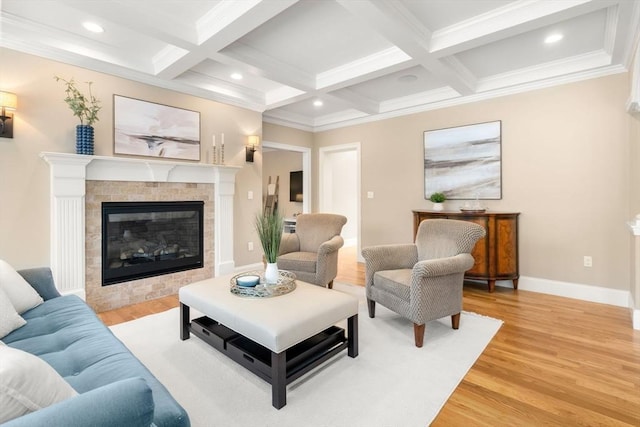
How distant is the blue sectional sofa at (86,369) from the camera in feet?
2.44

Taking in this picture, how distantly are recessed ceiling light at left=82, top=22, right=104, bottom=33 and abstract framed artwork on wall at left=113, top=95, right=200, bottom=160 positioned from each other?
63cm

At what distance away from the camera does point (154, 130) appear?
3.56 meters

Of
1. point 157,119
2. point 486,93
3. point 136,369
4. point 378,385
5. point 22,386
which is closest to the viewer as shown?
point 22,386

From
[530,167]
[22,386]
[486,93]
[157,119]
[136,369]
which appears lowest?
[136,369]

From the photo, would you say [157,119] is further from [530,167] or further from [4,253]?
[530,167]

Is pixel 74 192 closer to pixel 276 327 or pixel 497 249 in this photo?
pixel 276 327

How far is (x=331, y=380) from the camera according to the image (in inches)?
77.0

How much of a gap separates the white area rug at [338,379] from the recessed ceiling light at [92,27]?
8.65ft

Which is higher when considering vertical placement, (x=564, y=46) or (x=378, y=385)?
(x=564, y=46)

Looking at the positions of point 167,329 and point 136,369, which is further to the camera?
point 167,329

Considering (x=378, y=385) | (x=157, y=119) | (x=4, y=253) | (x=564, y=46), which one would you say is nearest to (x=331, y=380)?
(x=378, y=385)

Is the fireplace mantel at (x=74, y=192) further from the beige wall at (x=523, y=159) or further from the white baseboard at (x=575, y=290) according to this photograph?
the white baseboard at (x=575, y=290)

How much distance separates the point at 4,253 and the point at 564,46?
5.48 m

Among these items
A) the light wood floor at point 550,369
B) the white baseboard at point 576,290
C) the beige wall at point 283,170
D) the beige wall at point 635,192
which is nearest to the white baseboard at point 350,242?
the beige wall at point 283,170
